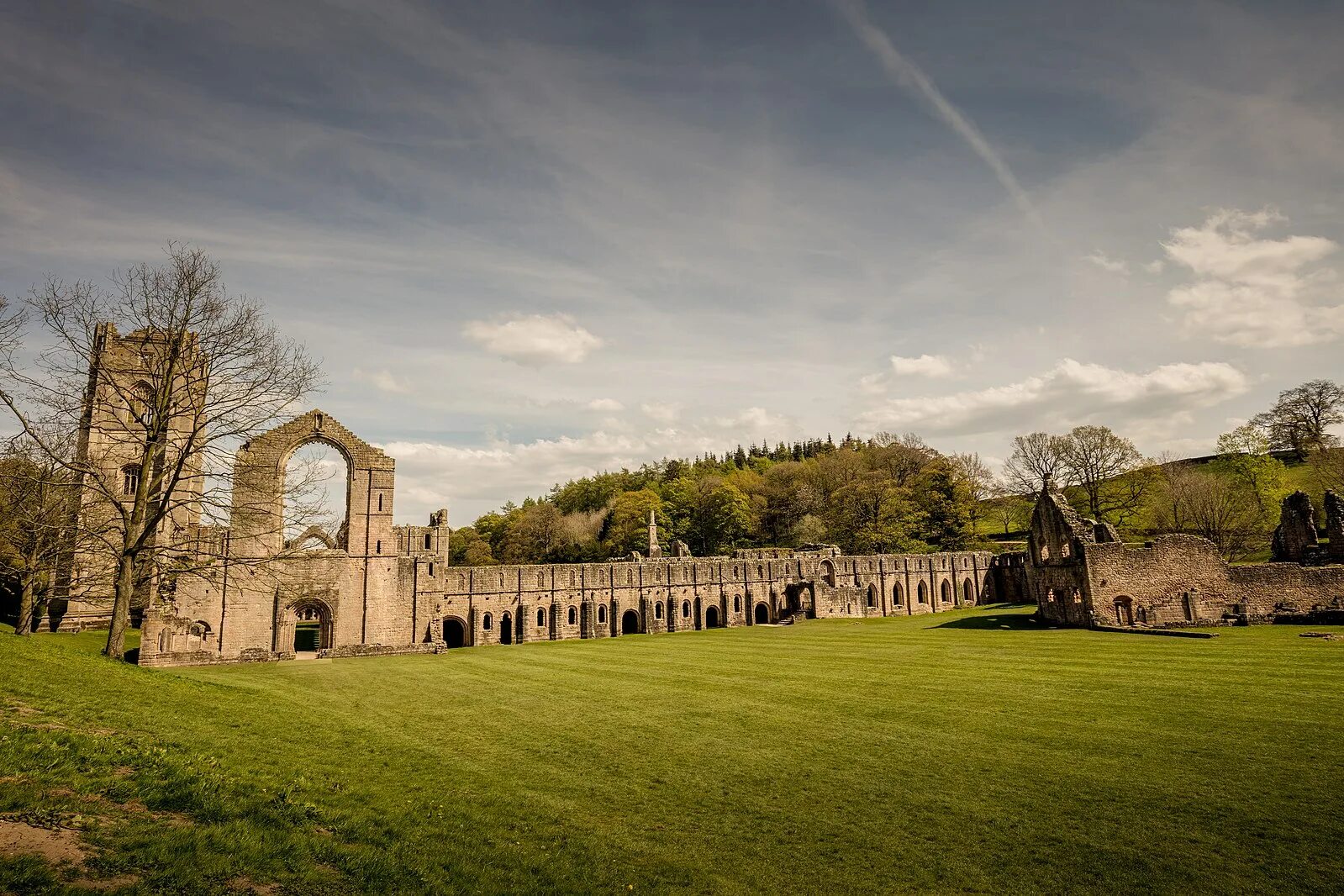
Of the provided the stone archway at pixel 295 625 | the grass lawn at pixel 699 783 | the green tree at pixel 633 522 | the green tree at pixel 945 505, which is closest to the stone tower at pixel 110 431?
the grass lawn at pixel 699 783

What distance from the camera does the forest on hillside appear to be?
53.0 metres

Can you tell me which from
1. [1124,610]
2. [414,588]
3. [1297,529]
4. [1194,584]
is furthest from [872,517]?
[414,588]

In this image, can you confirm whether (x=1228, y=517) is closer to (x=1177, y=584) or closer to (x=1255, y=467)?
(x=1255, y=467)

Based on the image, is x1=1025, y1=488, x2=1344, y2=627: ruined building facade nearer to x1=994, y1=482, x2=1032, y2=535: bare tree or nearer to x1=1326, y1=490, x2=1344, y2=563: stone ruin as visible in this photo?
x1=1326, y1=490, x2=1344, y2=563: stone ruin

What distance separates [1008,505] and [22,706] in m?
72.4

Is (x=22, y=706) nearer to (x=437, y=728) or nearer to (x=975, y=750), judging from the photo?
(x=437, y=728)

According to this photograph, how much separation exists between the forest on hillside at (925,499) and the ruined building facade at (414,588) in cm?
1186

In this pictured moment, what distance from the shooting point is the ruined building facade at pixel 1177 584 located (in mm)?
30781

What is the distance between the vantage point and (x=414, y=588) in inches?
1417

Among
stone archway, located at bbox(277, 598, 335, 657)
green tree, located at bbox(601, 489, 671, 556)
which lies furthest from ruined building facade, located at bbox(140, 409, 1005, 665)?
green tree, located at bbox(601, 489, 671, 556)

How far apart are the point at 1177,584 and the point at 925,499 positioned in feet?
130

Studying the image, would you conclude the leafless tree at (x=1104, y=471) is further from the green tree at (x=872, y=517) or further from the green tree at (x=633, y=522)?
the green tree at (x=633, y=522)

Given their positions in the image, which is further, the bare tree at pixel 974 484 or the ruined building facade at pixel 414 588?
the bare tree at pixel 974 484

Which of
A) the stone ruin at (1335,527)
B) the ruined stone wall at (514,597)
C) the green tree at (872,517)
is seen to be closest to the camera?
the ruined stone wall at (514,597)
